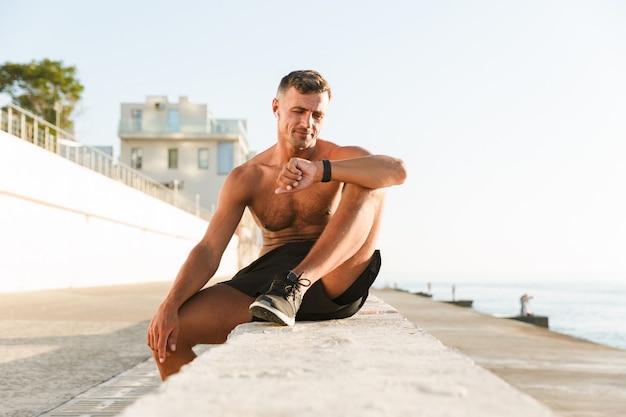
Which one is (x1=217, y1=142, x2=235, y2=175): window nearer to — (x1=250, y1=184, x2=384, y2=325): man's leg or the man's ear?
the man's ear

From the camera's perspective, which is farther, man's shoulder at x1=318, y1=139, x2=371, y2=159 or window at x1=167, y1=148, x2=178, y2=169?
window at x1=167, y1=148, x2=178, y2=169

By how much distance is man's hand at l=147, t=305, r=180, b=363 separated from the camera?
301 cm

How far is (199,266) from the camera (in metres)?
3.25

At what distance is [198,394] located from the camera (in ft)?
4.61

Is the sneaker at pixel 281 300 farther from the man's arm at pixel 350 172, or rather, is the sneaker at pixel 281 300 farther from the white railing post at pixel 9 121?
the white railing post at pixel 9 121

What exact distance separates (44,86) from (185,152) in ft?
32.6

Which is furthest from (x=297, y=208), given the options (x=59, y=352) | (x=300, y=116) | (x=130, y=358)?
(x=59, y=352)

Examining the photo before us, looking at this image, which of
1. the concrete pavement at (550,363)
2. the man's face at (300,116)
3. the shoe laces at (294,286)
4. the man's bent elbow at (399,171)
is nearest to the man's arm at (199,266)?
the man's face at (300,116)

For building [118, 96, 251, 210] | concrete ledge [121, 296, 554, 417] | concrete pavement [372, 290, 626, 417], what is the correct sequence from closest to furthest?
1. concrete ledge [121, 296, 554, 417]
2. concrete pavement [372, 290, 626, 417]
3. building [118, 96, 251, 210]

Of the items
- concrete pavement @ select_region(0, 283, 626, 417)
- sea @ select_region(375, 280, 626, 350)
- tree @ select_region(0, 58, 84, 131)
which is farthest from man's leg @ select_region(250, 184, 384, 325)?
tree @ select_region(0, 58, 84, 131)

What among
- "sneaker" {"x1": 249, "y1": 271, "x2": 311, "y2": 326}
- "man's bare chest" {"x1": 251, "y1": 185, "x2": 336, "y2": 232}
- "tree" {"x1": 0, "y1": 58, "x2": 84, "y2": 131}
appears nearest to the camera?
"sneaker" {"x1": 249, "y1": 271, "x2": 311, "y2": 326}

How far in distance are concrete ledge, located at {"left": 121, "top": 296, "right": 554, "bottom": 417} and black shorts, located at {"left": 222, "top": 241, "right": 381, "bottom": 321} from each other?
843 millimetres

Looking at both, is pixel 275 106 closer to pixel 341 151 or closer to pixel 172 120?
pixel 341 151

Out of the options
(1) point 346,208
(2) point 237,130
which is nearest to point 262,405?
(1) point 346,208
